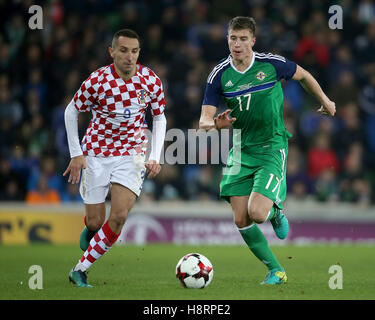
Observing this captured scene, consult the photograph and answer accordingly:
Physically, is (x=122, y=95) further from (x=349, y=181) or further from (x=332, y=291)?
(x=349, y=181)

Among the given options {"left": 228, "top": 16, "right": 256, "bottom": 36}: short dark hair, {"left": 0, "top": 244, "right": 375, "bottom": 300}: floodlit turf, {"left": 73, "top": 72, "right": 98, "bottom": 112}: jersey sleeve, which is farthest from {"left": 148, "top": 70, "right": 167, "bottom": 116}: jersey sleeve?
{"left": 0, "top": 244, "right": 375, "bottom": 300}: floodlit turf

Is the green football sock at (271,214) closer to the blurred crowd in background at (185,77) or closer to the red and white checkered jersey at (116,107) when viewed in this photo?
the red and white checkered jersey at (116,107)

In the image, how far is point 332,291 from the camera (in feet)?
22.2

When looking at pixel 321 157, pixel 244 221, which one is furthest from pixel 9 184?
pixel 244 221

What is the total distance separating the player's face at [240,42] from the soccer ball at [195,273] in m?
1.91

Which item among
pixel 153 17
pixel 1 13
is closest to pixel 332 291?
pixel 153 17

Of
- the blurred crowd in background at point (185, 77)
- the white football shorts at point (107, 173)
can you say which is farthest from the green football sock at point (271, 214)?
the blurred crowd in background at point (185, 77)

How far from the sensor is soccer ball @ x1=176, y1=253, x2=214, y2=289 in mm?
6977

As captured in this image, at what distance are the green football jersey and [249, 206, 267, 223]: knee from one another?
65cm

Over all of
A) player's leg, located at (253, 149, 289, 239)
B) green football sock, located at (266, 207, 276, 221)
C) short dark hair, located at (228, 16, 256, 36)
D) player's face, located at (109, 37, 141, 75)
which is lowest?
green football sock, located at (266, 207, 276, 221)

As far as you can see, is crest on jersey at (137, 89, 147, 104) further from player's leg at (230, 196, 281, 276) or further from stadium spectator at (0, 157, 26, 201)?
stadium spectator at (0, 157, 26, 201)

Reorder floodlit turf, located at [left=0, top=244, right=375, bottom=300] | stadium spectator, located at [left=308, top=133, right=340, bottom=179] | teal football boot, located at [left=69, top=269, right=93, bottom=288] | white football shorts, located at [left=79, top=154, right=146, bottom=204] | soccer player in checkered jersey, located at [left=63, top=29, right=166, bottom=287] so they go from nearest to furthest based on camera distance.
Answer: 1. floodlit turf, located at [left=0, top=244, right=375, bottom=300]
2. teal football boot, located at [left=69, top=269, right=93, bottom=288]
3. soccer player in checkered jersey, located at [left=63, top=29, right=166, bottom=287]
4. white football shorts, located at [left=79, top=154, right=146, bottom=204]
5. stadium spectator, located at [left=308, top=133, right=340, bottom=179]

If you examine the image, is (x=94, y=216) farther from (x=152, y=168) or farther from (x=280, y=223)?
(x=280, y=223)

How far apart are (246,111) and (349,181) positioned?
261 inches
